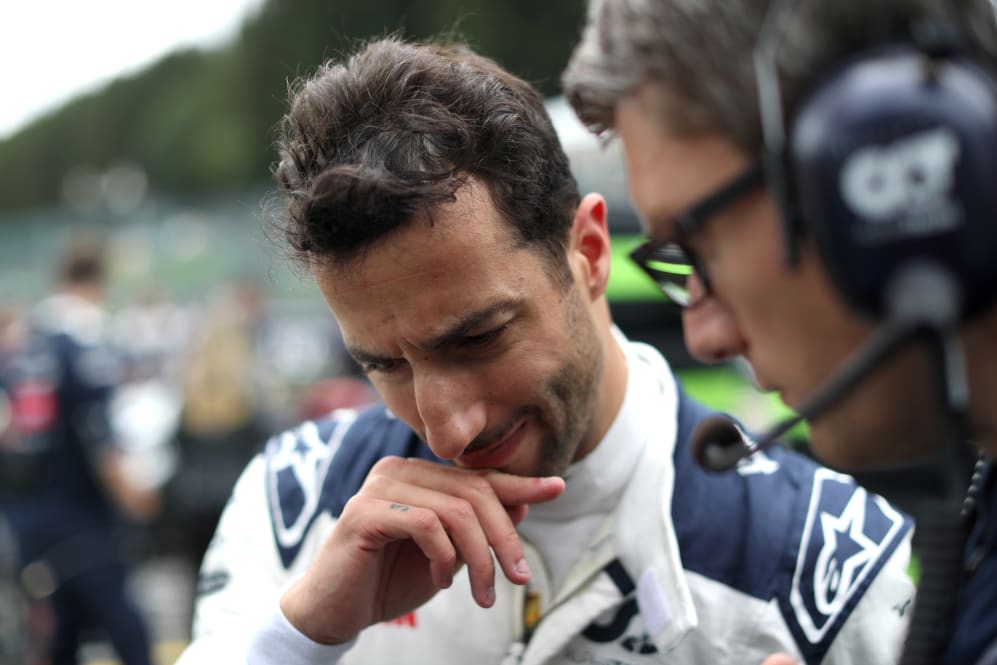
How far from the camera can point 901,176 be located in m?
1.01

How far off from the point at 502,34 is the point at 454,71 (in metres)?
25.1

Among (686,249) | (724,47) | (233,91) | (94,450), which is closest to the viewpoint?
(724,47)

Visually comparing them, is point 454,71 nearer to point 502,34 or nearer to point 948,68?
point 948,68

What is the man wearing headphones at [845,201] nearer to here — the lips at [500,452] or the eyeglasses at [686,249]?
the eyeglasses at [686,249]

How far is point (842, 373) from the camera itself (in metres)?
1.10

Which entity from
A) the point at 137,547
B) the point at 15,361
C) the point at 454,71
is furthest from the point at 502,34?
the point at 454,71

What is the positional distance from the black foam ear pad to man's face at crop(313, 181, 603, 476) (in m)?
0.77

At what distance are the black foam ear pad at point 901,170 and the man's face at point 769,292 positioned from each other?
0.25 ft

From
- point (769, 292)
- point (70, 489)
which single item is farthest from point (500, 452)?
point (70, 489)

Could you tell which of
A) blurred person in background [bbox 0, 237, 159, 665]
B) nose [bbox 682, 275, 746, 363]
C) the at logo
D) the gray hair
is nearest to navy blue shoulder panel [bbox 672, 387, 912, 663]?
nose [bbox 682, 275, 746, 363]

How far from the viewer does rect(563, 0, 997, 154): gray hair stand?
1.07 meters

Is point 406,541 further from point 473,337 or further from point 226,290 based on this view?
point 226,290

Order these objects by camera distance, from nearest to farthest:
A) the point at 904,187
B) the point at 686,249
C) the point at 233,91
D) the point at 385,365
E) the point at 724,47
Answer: the point at 904,187 → the point at 724,47 → the point at 686,249 → the point at 385,365 → the point at 233,91

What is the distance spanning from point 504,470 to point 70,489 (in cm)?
468
